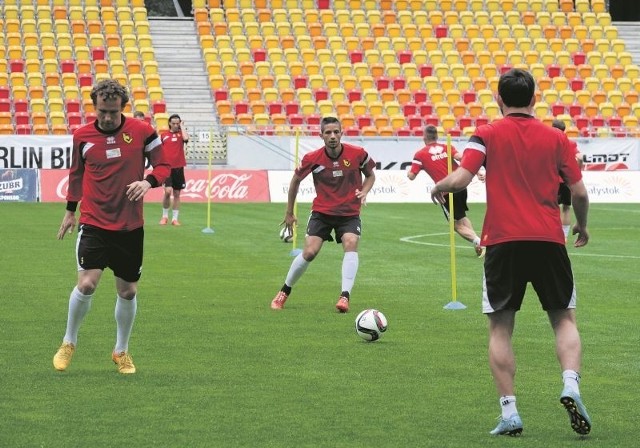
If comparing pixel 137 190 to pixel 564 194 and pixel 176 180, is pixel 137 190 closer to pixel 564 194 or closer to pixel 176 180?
pixel 564 194

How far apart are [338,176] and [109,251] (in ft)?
16.0

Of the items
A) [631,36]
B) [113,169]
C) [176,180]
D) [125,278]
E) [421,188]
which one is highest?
[631,36]

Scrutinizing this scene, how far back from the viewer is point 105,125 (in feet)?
31.0

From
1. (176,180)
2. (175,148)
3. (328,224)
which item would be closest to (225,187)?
(175,148)

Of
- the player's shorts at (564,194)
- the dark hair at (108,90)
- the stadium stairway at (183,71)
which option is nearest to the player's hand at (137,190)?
the dark hair at (108,90)

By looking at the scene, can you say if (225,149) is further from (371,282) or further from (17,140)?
(371,282)

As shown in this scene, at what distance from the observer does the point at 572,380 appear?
7215 mm

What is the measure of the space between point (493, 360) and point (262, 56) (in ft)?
123

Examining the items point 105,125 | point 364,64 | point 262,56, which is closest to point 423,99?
point 364,64

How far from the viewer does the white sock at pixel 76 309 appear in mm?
9648

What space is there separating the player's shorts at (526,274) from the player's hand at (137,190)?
117 inches

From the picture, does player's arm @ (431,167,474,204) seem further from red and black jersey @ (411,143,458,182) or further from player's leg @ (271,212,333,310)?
red and black jersey @ (411,143,458,182)

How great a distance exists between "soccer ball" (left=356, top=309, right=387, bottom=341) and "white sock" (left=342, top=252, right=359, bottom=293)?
2.32 metres

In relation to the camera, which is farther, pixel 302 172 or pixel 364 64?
pixel 364 64
